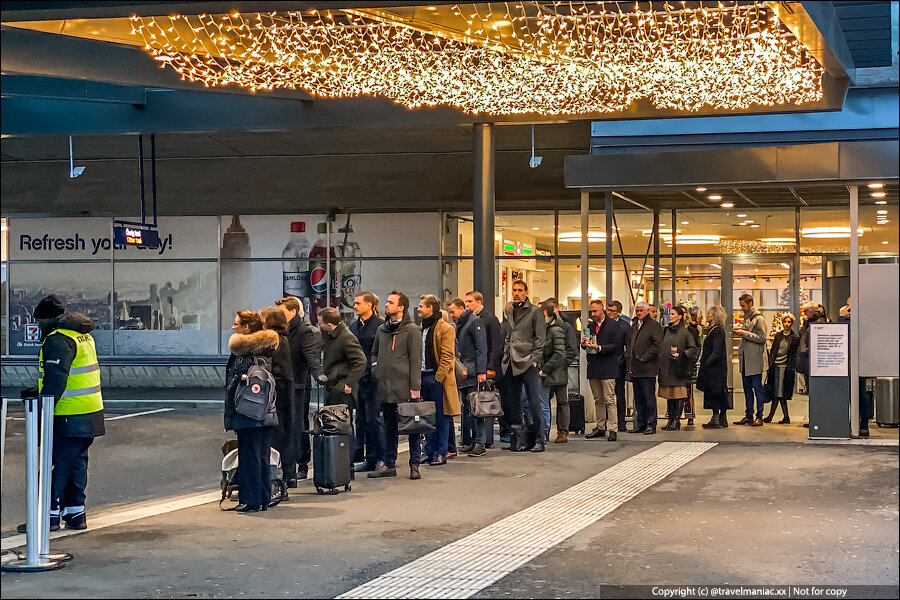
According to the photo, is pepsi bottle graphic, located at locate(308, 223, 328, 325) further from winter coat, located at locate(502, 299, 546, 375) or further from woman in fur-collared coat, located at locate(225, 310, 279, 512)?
woman in fur-collared coat, located at locate(225, 310, 279, 512)

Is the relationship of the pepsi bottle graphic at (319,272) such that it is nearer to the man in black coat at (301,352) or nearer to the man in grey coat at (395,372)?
the man in grey coat at (395,372)

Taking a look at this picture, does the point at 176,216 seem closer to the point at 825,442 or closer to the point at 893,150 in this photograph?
the point at 825,442

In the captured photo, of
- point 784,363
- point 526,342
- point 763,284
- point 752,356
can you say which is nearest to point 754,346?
point 752,356

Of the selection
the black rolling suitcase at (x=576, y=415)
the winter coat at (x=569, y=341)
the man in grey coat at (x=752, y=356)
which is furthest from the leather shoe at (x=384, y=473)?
the man in grey coat at (x=752, y=356)

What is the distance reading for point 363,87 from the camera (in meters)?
13.6

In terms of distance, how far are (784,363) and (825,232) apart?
384 cm

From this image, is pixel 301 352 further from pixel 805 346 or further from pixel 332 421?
pixel 805 346

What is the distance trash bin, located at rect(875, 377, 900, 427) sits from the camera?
627 inches

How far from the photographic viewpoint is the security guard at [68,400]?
8.61 m

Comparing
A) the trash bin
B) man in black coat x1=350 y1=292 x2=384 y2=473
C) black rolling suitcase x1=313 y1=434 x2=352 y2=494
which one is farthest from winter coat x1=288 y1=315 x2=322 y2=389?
the trash bin

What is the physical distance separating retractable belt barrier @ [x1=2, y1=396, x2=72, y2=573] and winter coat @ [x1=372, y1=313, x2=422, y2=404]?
4211 millimetres

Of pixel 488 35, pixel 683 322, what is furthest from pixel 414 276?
pixel 488 35

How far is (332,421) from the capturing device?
1059 centimetres

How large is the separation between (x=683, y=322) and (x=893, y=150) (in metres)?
11.2
